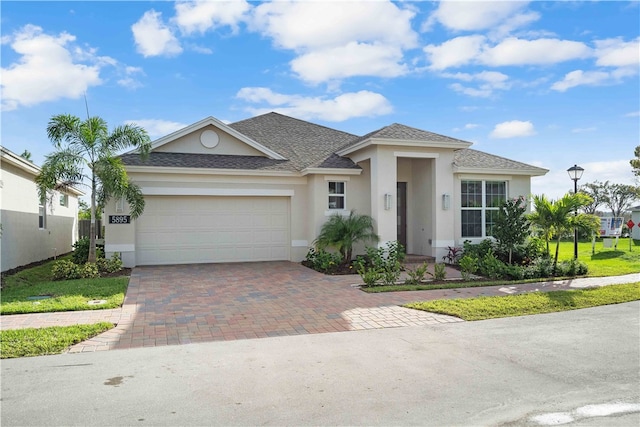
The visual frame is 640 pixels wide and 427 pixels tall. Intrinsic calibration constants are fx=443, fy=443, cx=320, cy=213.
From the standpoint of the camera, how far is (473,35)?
12594 mm

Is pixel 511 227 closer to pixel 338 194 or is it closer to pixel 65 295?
pixel 338 194

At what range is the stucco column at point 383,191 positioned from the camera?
14203mm

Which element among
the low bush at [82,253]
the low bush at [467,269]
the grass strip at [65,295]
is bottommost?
the grass strip at [65,295]

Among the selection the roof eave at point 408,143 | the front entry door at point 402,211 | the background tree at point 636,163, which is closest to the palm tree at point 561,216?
the roof eave at point 408,143

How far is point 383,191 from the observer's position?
1422 centimetres

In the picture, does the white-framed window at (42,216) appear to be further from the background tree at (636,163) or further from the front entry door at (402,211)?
the background tree at (636,163)

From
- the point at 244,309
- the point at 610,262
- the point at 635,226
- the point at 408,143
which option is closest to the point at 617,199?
the point at 635,226

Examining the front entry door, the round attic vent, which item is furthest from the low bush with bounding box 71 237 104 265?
the front entry door

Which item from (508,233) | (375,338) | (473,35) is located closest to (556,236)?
(508,233)

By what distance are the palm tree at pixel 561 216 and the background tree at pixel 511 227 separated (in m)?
0.47

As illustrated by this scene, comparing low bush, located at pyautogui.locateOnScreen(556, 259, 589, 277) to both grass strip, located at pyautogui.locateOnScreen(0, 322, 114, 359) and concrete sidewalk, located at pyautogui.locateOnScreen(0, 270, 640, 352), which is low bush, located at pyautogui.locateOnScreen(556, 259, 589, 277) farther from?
grass strip, located at pyautogui.locateOnScreen(0, 322, 114, 359)

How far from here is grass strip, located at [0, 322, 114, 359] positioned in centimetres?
580

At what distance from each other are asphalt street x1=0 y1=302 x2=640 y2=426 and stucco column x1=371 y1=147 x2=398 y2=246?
7.43 metres

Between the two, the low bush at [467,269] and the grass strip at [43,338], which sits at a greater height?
the low bush at [467,269]
